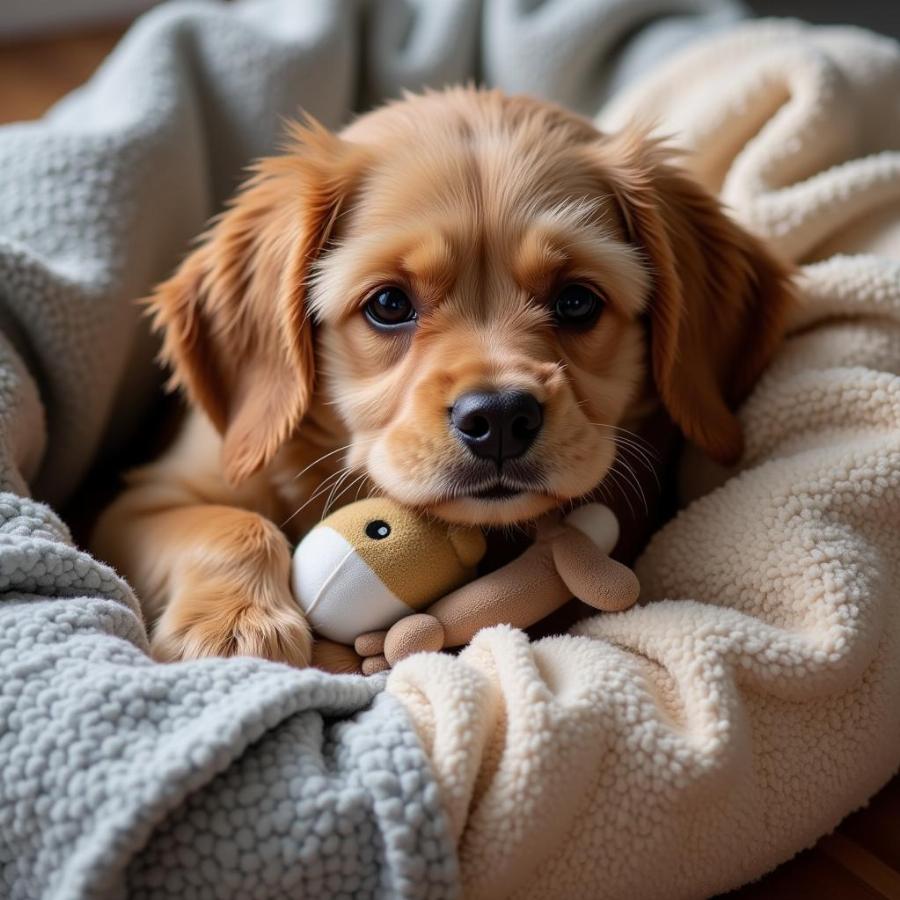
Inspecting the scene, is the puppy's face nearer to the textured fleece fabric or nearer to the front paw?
the front paw

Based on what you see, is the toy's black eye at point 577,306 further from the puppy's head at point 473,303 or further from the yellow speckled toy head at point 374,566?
the yellow speckled toy head at point 374,566

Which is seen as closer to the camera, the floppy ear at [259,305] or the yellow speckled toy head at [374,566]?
the yellow speckled toy head at [374,566]

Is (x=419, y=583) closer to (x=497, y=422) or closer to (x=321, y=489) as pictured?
(x=497, y=422)

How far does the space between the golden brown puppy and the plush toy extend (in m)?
0.04

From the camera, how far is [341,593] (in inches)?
51.5

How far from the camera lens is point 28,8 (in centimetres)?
315

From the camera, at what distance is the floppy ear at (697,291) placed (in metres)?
1.57

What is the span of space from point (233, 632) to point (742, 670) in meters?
0.60

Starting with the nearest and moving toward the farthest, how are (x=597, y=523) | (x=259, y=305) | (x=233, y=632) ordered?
(x=233, y=632) < (x=597, y=523) < (x=259, y=305)

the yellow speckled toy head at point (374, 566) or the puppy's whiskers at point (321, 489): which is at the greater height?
the yellow speckled toy head at point (374, 566)

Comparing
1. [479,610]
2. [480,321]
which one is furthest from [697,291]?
[479,610]

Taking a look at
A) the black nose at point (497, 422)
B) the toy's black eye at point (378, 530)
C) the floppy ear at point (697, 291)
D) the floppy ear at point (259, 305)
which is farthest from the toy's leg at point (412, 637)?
the floppy ear at point (697, 291)

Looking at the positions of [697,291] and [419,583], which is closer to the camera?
[419,583]

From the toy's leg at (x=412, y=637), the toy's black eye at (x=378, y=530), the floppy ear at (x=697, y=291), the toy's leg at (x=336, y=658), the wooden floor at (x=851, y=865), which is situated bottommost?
the wooden floor at (x=851, y=865)
